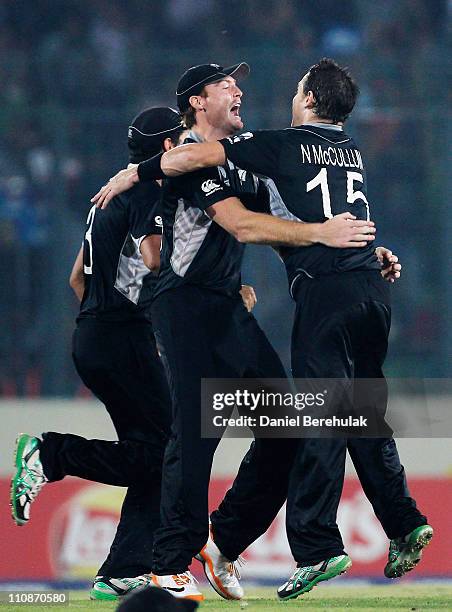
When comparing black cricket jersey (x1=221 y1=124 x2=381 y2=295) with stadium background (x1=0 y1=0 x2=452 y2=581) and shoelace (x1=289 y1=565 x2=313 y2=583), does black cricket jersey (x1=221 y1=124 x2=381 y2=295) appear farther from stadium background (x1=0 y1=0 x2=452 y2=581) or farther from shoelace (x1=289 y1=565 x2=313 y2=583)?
stadium background (x1=0 y1=0 x2=452 y2=581)

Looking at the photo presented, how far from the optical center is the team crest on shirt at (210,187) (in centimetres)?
454

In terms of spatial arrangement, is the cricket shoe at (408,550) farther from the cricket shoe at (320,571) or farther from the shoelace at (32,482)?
the shoelace at (32,482)

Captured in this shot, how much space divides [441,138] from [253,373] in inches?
170

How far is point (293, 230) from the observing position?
4.43 meters

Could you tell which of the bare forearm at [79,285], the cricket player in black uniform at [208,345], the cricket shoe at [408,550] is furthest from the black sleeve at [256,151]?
the cricket shoe at [408,550]

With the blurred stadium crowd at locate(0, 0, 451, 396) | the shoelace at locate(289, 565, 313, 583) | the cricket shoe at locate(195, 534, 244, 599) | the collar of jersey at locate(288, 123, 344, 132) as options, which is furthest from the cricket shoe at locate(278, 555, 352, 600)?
the blurred stadium crowd at locate(0, 0, 451, 396)

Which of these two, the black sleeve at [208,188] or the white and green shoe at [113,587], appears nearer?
the black sleeve at [208,188]

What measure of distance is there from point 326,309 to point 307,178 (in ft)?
1.55

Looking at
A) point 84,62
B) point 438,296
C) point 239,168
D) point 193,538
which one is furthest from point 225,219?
point 84,62

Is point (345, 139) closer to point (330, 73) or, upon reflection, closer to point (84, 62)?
point (330, 73)

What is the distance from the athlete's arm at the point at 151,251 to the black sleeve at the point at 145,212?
0.02 meters

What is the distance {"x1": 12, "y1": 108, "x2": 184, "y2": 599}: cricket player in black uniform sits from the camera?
197 inches

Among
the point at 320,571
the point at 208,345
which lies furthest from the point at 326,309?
the point at 320,571

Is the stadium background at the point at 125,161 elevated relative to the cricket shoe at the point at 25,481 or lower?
elevated
